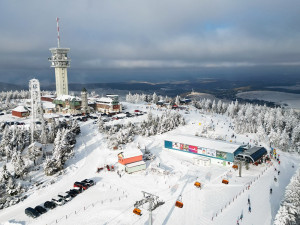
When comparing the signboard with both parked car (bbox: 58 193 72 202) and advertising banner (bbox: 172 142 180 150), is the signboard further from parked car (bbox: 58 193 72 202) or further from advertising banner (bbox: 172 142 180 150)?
parked car (bbox: 58 193 72 202)

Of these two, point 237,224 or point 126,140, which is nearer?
point 237,224

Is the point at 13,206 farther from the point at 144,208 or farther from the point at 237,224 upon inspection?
the point at 237,224

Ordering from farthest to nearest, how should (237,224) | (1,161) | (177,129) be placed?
(177,129) < (1,161) < (237,224)

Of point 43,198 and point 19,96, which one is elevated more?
point 19,96

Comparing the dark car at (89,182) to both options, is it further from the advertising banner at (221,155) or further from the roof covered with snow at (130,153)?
the advertising banner at (221,155)

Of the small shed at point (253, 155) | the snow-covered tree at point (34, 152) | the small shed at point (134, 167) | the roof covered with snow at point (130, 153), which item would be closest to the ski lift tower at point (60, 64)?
the snow-covered tree at point (34, 152)

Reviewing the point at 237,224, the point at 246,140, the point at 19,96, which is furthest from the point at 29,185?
the point at 19,96

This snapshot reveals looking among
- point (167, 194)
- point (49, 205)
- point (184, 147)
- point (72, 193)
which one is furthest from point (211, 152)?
point (49, 205)

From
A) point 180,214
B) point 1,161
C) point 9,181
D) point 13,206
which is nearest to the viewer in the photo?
point 180,214
